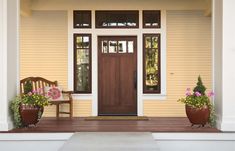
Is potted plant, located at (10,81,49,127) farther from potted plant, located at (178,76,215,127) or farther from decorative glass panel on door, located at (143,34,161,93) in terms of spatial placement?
decorative glass panel on door, located at (143,34,161,93)

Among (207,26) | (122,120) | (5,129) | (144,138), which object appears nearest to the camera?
(144,138)

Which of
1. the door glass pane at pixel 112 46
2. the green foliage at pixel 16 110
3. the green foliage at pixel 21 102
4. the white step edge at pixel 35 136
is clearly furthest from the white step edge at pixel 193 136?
the door glass pane at pixel 112 46

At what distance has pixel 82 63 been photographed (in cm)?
1021

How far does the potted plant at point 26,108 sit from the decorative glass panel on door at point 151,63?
340 centimetres

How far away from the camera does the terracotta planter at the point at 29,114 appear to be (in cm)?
727

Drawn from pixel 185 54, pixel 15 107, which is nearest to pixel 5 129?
pixel 15 107

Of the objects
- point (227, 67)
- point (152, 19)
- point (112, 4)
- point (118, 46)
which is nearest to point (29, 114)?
point (227, 67)

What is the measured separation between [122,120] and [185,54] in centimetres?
248

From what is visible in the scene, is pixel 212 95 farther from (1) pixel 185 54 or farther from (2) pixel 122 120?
(1) pixel 185 54

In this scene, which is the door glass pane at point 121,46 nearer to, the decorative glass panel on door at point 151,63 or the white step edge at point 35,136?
the decorative glass panel on door at point 151,63

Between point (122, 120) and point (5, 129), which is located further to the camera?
point (122, 120)

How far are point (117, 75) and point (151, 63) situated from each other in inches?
34.5

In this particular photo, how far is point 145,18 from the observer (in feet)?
33.4

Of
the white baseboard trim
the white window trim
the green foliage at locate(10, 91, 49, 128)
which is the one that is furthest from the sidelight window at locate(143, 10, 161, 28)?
the white baseboard trim
